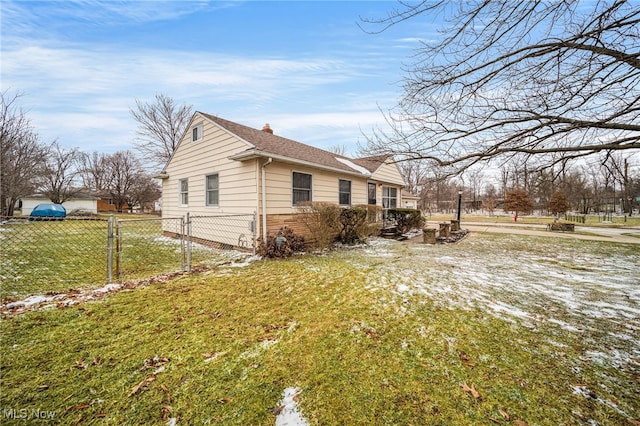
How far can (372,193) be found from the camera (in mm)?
13109

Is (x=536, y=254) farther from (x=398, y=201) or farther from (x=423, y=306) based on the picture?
(x=398, y=201)

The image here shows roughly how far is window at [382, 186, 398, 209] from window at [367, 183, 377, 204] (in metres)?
1.24

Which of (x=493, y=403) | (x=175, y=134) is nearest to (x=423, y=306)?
(x=493, y=403)

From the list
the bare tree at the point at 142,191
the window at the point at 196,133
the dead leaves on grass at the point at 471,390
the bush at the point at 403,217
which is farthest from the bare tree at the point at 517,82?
the bare tree at the point at 142,191

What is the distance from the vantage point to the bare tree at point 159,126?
22223mm

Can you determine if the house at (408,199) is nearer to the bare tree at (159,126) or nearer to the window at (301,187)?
the window at (301,187)

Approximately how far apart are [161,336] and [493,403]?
3.26 meters

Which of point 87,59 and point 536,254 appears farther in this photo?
point 536,254

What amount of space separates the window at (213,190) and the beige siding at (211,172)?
182 mm

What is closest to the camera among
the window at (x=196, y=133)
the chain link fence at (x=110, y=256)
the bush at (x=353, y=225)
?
the chain link fence at (x=110, y=256)

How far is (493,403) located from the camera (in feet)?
6.24

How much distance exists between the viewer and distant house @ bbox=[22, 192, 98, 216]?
95.9ft

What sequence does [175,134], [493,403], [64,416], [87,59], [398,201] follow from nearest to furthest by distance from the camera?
[64,416] → [493,403] → [87,59] → [398,201] → [175,134]

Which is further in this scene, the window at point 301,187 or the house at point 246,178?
the window at point 301,187
